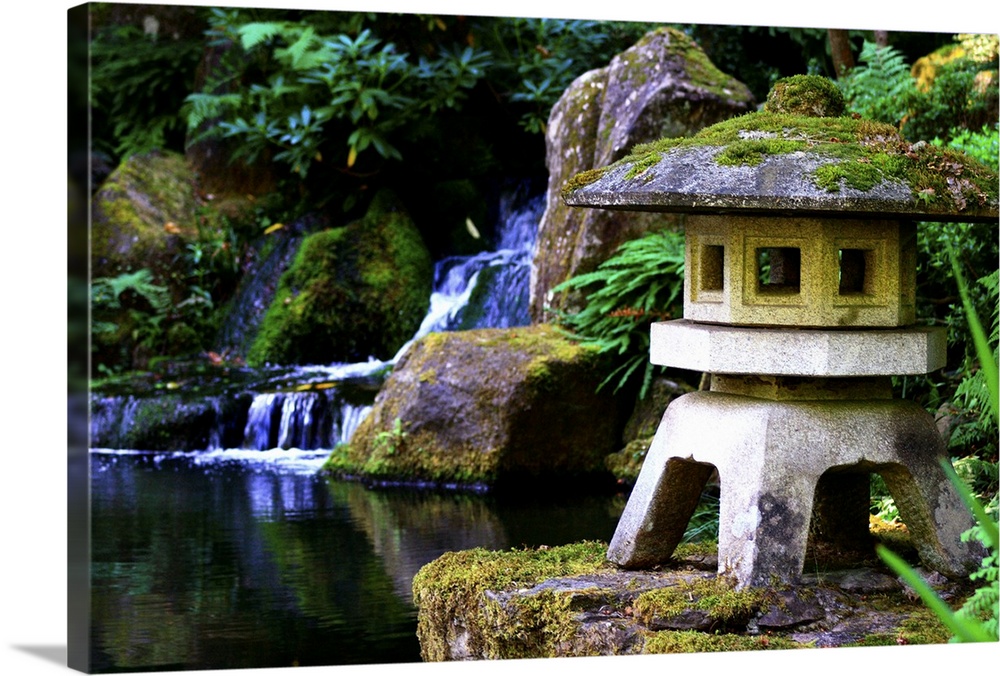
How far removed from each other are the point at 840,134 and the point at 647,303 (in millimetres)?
4216

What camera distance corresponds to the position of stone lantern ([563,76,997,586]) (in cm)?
598

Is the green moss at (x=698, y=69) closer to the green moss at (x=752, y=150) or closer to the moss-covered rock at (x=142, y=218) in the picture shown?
the green moss at (x=752, y=150)

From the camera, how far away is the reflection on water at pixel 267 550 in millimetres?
6449

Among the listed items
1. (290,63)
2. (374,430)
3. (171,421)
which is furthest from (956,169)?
(290,63)

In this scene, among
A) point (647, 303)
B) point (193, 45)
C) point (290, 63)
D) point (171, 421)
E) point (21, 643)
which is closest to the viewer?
point (21, 643)

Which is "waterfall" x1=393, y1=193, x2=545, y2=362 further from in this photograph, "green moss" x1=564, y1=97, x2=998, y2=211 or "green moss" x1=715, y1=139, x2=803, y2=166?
"green moss" x1=715, y1=139, x2=803, y2=166

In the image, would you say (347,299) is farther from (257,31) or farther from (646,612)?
(646,612)

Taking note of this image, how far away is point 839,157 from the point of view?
6008 mm

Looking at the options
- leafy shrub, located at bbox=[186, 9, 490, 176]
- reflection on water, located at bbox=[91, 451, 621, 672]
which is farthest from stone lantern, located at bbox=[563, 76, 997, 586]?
leafy shrub, located at bbox=[186, 9, 490, 176]

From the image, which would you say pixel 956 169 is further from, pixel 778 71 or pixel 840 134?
pixel 778 71

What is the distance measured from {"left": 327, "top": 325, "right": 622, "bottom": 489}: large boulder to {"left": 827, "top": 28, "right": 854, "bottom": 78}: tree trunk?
3.54 meters

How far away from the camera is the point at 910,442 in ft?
20.5

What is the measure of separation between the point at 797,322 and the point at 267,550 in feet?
12.1

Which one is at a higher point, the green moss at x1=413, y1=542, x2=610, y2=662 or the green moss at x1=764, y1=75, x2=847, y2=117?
the green moss at x1=764, y1=75, x2=847, y2=117
